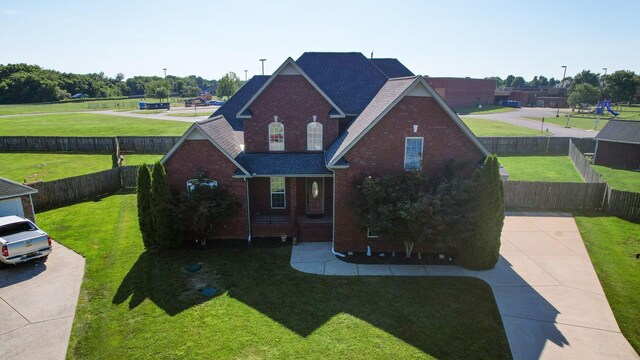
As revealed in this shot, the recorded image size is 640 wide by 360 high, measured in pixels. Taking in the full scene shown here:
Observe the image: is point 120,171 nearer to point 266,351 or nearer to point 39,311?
point 39,311

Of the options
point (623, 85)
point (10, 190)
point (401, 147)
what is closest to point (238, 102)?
point (401, 147)

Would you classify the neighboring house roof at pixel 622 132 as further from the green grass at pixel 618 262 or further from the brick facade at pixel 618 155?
the green grass at pixel 618 262

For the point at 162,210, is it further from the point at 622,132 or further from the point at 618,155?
the point at 622,132

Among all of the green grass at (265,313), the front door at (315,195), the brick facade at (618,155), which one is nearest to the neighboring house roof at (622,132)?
the brick facade at (618,155)

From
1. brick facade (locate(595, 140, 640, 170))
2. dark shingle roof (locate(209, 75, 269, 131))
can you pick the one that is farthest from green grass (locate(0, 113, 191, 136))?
brick facade (locate(595, 140, 640, 170))

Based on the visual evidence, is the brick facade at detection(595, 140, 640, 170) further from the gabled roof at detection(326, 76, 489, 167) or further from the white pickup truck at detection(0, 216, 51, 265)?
the white pickup truck at detection(0, 216, 51, 265)

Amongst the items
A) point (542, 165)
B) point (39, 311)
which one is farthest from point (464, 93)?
point (39, 311)
